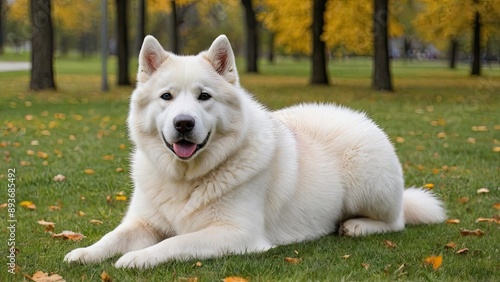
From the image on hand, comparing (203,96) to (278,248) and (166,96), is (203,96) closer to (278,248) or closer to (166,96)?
(166,96)

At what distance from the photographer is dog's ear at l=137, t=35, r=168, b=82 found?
13.9 feet

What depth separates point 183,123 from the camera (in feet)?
12.9

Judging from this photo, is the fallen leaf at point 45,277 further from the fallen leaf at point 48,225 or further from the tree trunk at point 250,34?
the tree trunk at point 250,34

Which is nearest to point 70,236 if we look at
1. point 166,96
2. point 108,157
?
point 166,96

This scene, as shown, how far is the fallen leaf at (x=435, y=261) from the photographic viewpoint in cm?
408

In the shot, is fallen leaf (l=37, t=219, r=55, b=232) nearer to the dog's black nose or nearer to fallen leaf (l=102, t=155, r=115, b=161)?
the dog's black nose

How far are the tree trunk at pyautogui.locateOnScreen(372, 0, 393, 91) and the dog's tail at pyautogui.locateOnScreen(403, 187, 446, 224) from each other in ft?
50.9

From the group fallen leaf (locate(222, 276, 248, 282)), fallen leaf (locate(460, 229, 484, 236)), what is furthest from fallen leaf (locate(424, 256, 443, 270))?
fallen leaf (locate(222, 276, 248, 282))

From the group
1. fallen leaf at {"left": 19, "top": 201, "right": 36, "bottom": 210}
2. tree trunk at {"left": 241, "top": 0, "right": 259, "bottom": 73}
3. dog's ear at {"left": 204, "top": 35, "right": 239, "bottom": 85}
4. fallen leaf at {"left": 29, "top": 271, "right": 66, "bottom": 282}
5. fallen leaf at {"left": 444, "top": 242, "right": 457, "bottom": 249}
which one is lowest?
fallen leaf at {"left": 19, "top": 201, "right": 36, "bottom": 210}

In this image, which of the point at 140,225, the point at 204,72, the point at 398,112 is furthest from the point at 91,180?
the point at 398,112

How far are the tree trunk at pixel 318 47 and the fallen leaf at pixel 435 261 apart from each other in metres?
21.6

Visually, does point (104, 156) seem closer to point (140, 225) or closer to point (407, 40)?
point (140, 225)

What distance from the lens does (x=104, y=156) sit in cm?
870

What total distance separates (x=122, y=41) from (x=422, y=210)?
62.8 feet
